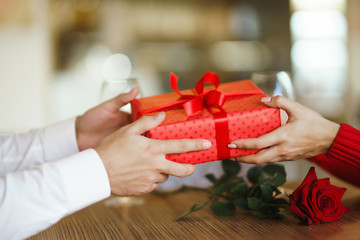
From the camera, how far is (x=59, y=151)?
3.02 feet

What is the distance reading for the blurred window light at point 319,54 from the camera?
320 cm

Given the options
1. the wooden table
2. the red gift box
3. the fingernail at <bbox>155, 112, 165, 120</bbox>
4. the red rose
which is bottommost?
the wooden table

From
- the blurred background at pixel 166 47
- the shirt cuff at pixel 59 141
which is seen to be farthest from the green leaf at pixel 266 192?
the blurred background at pixel 166 47

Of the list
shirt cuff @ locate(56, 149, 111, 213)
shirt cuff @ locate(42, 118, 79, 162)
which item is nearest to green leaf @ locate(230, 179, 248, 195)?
shirt cuff @ locate(56, 149, 111, 213)

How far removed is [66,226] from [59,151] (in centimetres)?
26

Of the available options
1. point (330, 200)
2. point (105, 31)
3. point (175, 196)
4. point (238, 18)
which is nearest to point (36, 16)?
point (105, 31)

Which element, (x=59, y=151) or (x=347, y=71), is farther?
(x=347, y=71)

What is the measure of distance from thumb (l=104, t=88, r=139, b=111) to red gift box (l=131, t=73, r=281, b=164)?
12cm

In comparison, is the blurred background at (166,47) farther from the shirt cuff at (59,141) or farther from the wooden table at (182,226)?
the wooden table at (182,226)

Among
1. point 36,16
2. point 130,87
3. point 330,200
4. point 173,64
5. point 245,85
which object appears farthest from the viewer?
point 173,64

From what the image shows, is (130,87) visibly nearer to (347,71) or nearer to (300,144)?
(300,144)

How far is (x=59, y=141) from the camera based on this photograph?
3.01 ft

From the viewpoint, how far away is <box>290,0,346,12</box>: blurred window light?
3150 mm

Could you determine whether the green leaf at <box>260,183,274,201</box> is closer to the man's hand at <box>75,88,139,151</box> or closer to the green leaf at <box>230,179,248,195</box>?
the green leaf at <box>230,179,248,195</box>
